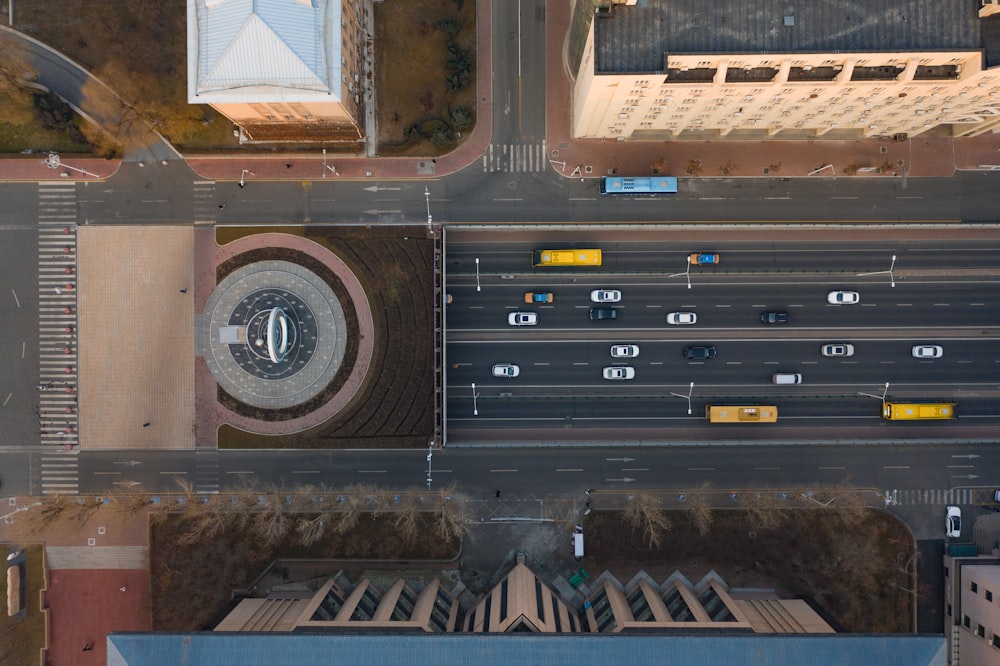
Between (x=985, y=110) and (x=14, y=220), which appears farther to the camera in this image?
(x=14, y=220)

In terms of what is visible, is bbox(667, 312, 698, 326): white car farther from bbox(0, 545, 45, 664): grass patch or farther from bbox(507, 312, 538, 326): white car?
bbox(0, 545, 45, 664): grass patch

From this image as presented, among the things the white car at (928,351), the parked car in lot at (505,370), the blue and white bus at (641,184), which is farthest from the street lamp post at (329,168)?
the white car at (928,351)

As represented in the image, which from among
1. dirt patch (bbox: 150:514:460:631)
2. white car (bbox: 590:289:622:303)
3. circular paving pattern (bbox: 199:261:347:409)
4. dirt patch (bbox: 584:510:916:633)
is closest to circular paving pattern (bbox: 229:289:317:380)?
circular paving pattern (bbox: 199:261:347:409)

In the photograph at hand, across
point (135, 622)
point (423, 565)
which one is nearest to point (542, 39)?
point (423, 565)

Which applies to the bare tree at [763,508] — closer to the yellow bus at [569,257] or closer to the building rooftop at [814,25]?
the yellow bus at [569,257]

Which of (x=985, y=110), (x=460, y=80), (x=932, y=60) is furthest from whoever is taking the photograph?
(x=460, y=80)

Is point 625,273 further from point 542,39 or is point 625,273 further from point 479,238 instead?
point 542,39

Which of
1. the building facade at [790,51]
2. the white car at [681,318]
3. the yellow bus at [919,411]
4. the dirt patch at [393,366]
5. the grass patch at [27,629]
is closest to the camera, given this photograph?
the building facade at [790,51]

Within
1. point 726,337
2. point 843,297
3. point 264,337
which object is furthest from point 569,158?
point 264,337
